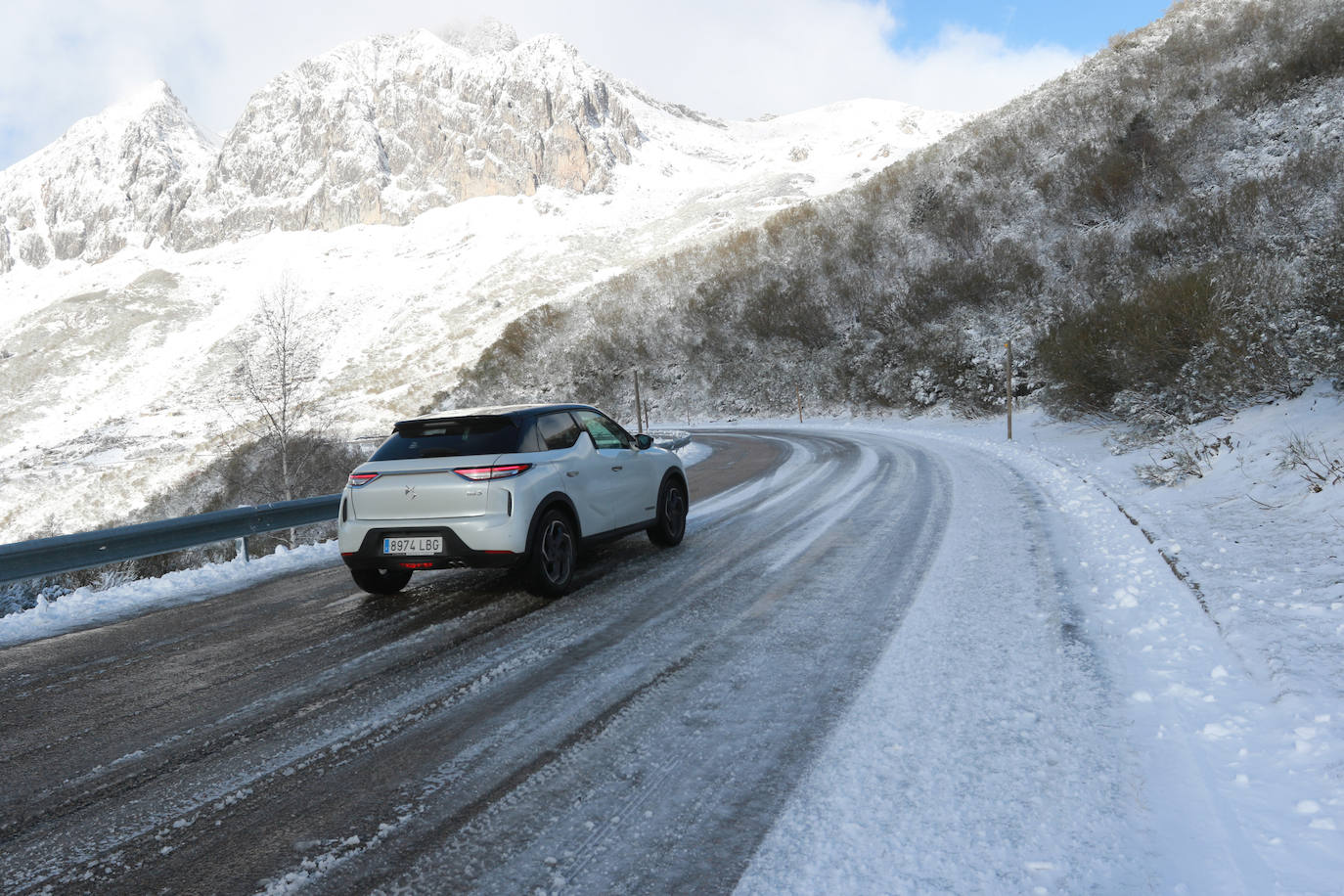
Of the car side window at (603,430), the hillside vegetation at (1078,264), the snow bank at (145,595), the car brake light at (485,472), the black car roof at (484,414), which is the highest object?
the hillside vegetation at (1078,264)

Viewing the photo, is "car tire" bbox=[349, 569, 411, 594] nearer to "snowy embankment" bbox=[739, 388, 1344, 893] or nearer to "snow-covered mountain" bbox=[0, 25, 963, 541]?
"snowy embankment" bbox=[739, 388, 1344, 893]

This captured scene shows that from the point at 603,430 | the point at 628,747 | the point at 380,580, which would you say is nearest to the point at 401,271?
the point at 603,430

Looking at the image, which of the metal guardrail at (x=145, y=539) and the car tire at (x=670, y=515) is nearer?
the metal guardrail at (x=145, y=539)

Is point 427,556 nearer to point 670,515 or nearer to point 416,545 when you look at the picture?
point 416,545

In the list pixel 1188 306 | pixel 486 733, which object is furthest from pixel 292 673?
pixel 1188 306

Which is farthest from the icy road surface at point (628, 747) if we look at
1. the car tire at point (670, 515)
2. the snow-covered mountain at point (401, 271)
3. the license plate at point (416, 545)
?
the snow-covered mountain at point (401, 271)

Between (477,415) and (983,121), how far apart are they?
53092mm

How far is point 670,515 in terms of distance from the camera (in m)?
7.82

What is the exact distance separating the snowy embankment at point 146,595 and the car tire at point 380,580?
1791 mm

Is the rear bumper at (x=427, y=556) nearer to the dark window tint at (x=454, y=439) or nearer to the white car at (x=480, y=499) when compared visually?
the white car at (x=480, y=499)

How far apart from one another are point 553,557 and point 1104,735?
13.1ft

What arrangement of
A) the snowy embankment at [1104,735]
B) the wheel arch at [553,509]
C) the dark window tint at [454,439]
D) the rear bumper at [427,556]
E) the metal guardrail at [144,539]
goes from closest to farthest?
1. the snowy embankment at [1104,735]
2. the rear bumper at [427,556]
3. the wheel arch at [553,509]
4. the dark window tint at [454,439]
5. the metal guardrail at [144,539]

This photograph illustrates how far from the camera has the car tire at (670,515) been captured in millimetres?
7609

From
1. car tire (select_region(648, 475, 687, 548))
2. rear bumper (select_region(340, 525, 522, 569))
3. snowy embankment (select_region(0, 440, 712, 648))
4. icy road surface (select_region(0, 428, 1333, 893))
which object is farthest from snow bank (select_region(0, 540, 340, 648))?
car tire (select_region(648, 475, 687, 548))
